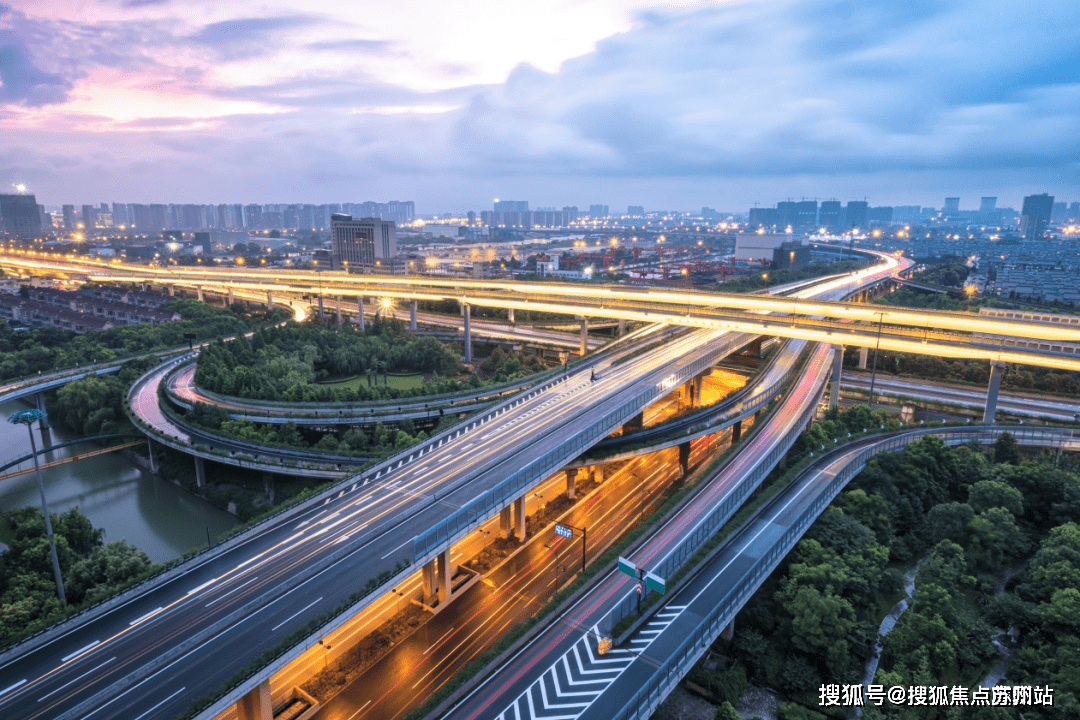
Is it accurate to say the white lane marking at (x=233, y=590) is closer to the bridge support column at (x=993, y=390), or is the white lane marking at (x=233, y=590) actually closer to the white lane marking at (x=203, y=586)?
the white lane marking at (x=203, y=586)

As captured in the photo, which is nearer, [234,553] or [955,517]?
[234,553]

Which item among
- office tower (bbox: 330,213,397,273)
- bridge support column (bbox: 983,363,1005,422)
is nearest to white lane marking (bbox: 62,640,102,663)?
bridge support column (bbox: 983,363,1005,422)

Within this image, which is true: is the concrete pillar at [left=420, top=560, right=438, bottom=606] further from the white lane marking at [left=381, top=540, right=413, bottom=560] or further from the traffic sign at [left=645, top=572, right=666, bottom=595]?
the traffic sign at [left=645, top=572, right=666, bottom=595]

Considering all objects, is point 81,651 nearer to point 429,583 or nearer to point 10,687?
point 10,687

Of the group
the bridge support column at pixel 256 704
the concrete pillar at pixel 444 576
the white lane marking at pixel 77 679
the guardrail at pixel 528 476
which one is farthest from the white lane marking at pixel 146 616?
the concrete pillar at pixel 444 576

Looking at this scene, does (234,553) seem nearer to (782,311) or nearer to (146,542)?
(146,542)

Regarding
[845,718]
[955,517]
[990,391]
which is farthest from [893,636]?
[990,391]

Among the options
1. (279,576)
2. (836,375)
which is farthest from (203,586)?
(836,375)
